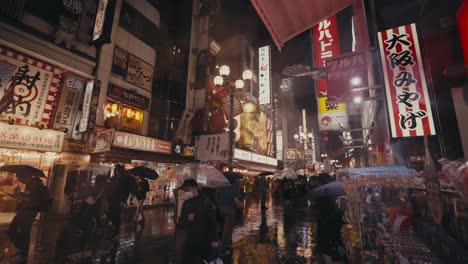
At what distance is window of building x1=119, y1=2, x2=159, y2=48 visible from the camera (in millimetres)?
16359

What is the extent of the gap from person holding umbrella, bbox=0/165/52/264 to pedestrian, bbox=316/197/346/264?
747 centimetres

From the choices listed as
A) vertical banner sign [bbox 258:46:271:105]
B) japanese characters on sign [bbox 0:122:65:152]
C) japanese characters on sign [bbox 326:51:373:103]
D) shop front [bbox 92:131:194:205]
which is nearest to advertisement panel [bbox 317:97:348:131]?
japanese characters on sign [bbox 326:51:373:103]

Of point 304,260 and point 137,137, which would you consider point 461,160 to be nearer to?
point 304,260

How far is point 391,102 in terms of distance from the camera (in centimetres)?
698

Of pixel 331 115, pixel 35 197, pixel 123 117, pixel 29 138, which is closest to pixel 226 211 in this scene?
pixel 35 197

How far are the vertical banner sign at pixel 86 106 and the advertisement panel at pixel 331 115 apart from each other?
582 inches

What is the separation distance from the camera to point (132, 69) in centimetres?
1619

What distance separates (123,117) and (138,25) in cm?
749

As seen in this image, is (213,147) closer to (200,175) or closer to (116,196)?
(116,196)

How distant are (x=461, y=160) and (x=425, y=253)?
1.58 m

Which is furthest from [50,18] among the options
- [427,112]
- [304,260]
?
[427,112]

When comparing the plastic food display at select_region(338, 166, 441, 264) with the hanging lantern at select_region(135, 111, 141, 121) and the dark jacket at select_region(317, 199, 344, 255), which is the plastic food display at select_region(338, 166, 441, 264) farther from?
the hanging lantern at select_region(135, 111, 141, 121)

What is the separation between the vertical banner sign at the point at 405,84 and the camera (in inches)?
257

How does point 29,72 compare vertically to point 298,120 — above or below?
below
